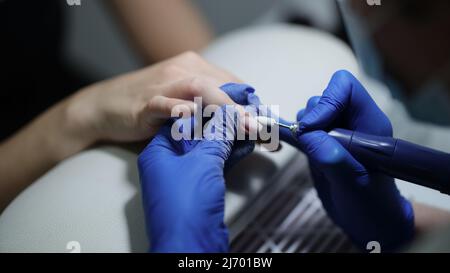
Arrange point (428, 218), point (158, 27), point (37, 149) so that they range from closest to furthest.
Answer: point (428, 218)
point (37, 149)
point (158, 27)

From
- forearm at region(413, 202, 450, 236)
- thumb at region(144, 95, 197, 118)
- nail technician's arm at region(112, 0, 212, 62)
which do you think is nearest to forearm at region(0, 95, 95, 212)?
thumb at region(144, 95, 197, 118)

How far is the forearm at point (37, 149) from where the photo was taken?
69cm

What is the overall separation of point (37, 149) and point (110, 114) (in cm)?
18

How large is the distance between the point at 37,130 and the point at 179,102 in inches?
12.6

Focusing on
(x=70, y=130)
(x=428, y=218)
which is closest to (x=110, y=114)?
(x=70, y=130)

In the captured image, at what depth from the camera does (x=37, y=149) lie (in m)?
0.73

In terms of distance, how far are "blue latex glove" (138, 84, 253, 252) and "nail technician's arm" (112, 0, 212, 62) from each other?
477mm

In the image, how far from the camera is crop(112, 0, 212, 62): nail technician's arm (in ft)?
3.25

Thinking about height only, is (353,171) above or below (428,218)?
above

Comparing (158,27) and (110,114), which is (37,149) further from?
(158,27)

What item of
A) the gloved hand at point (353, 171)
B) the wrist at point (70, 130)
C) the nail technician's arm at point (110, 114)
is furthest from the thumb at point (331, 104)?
the wrist at point (70, 130)

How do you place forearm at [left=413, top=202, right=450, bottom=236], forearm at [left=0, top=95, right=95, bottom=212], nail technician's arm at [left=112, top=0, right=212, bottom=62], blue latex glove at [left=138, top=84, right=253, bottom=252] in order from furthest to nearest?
1. nail technician's arm at [left=112, top=0, right=212, bottom=62]
2. forearm at [left=0, top=95, right=95, bottom=212]
3. forearm at [left=413, top=202, right=450, bottom=236]
4. blue latex glove at [left=138, top=84, right=253, bottom=252]

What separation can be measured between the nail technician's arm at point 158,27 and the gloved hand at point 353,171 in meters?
0.50

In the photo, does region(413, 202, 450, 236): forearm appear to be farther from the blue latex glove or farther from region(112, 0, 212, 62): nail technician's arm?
region(112, 0, 212, 62): nail technician's arm
